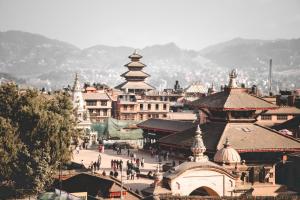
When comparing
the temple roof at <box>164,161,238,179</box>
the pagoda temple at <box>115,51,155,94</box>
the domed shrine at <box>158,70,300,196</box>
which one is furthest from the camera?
the pagoda temple at <box>115,51,155,94</box>

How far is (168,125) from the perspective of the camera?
269 ft

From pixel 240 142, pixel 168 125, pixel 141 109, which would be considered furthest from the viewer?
pixel 141 109

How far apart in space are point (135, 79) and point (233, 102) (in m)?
A: 89.5

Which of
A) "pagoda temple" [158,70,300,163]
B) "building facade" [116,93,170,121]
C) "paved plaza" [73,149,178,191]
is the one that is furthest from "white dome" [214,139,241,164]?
"building facade" [116,93,170,121]

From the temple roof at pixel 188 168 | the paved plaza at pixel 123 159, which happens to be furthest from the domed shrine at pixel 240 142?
the temple roof at pixel 188 168

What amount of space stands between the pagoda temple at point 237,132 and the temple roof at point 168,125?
1319 cm

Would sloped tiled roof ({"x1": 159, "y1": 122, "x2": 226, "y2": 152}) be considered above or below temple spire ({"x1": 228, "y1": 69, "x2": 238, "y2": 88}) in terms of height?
below

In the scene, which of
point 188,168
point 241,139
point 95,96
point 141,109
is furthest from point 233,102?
point 95,96

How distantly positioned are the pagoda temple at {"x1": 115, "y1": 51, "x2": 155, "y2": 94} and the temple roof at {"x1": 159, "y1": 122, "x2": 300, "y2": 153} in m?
82.4

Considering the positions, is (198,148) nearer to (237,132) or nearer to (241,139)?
(241,139)

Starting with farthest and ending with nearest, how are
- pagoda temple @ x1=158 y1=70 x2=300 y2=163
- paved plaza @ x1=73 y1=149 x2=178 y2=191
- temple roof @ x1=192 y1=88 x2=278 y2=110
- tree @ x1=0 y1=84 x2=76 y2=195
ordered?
temple roof @ x1=192 y1=88 x2=278 y2=110, pagoda temple @ x1=158 y1=70 x2=300 y2=163, paved plaza @ x1=73 y1=149 x2=178 y2=191, tree @ x1=0 y1=84 x2=76 y2=195

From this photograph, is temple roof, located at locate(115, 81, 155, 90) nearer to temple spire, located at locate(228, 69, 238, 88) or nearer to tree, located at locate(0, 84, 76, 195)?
temple spire, located at locate(228, 69, 238, 88)

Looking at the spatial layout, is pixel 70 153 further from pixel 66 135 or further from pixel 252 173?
pixel 252 173

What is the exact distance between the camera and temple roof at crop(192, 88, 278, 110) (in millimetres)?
58719
